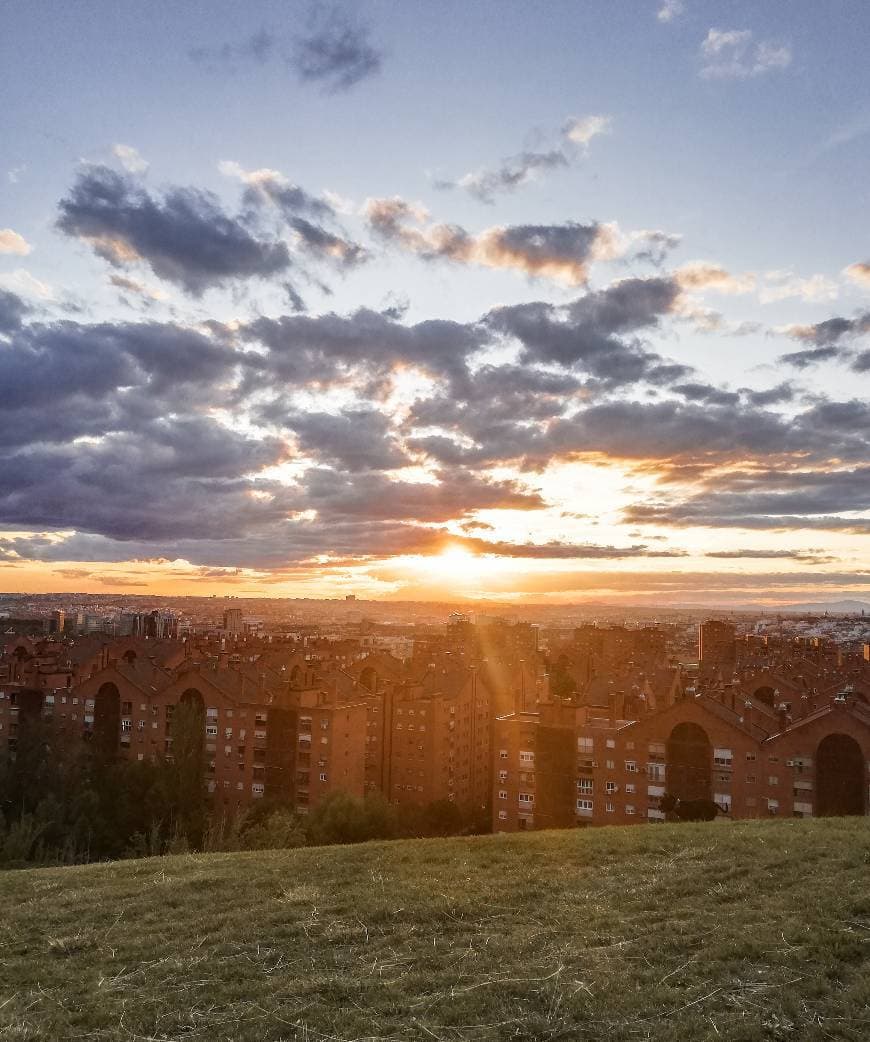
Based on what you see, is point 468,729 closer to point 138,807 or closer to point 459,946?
point 138,807

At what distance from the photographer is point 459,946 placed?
336 inches

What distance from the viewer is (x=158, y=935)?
9.34m

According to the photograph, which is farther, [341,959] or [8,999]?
[341,959]

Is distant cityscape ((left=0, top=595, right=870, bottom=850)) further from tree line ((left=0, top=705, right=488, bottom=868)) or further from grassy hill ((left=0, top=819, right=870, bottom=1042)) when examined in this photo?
grassy hill ((left=0, top=819, right=870, bottom=1042))

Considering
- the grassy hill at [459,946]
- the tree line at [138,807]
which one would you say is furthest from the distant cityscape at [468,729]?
the grassy hill at [459,946]

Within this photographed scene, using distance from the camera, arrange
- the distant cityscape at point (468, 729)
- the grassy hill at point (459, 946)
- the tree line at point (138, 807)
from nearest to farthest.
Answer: the grassy hill at point (459, 946)
the tree line at point (138, 807)
the distant cityscape at point (468, 729)

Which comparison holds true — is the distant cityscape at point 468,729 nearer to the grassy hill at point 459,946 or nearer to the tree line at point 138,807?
the tree line at point 138,807

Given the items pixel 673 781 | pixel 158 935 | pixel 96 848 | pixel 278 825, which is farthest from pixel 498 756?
pixel 158 935

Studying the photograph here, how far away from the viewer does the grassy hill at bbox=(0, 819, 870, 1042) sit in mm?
6590

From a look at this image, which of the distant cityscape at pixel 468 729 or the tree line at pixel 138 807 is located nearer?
the tree line at pixel 138 807

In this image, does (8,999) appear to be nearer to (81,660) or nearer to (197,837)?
(197,837)

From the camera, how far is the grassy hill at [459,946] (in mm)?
6590

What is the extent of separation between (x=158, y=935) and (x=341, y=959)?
2.64 meters

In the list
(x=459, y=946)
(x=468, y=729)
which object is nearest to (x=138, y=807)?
(x=468, y=729)
